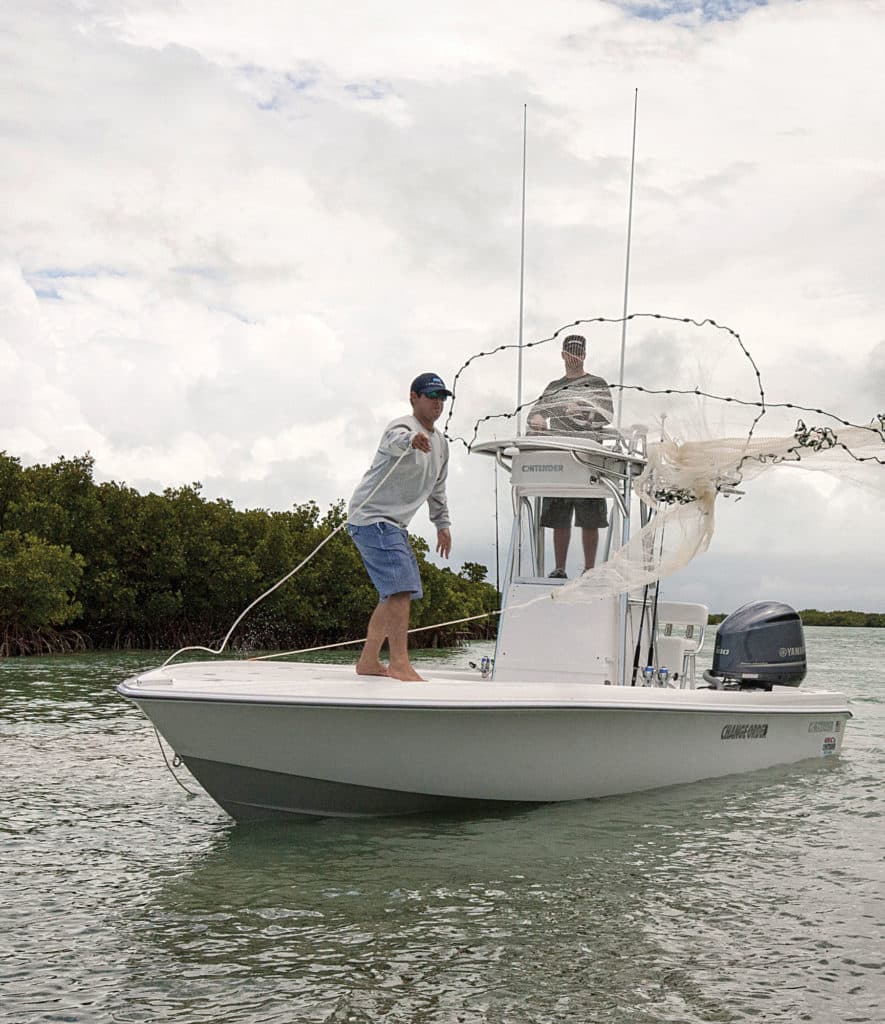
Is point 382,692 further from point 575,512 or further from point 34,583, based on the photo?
point 34,583

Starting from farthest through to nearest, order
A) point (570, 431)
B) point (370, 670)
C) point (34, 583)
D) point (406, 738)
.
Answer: point (34, 583)
point (570, 431)
point (370, 670)
point (406, 738)

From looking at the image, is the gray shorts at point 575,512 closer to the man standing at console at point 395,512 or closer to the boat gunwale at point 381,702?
the man standing at console at point 395,512

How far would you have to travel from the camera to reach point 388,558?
806cm

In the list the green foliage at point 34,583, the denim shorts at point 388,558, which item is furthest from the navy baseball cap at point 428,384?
the green foliage at point 34,583

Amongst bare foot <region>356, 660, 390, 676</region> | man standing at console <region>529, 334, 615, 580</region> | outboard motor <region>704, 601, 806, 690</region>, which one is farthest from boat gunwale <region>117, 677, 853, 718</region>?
outboard motor <region>704, 601, 806, 690</region>

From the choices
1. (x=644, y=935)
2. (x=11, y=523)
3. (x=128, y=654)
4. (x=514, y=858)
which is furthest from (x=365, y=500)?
(x=11, y=523)

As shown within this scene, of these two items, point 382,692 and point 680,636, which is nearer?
point 382,692

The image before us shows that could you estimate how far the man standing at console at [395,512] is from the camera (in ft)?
26.5

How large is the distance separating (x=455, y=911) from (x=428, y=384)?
362 cm

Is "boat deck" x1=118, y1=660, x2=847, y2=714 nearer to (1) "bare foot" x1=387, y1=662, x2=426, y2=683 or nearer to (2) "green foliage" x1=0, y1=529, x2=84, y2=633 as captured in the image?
(1) "bare foot" x1=387, y1=662, x2=426, y2=683

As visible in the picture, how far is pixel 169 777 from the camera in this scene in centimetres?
1053

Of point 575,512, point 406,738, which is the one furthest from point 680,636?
point 406,738

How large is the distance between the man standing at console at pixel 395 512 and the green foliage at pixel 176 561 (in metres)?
27.6

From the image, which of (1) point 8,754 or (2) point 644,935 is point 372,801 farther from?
(1) point 8,754
